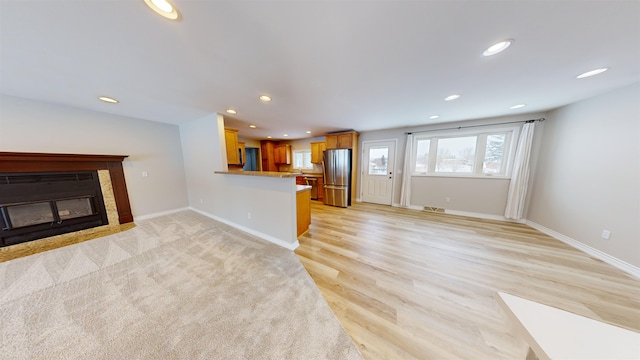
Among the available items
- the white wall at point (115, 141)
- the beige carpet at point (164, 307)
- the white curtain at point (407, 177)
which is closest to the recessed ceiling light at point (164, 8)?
the beige carpet at point (164, 307)

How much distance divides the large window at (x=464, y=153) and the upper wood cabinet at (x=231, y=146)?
421cm

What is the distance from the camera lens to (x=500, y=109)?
285 cm

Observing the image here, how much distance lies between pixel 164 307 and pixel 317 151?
4.26 m

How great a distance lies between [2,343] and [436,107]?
16.4ft

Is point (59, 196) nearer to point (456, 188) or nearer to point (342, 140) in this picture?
point (342, 140)

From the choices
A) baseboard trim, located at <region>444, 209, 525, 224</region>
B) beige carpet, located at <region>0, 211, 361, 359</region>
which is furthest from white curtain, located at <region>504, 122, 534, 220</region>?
beige carpet, located at <region>0, 211, 361, 359</region>

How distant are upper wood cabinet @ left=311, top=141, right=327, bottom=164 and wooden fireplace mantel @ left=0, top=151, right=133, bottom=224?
4.00m

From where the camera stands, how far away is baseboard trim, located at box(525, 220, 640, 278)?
6.42 feet

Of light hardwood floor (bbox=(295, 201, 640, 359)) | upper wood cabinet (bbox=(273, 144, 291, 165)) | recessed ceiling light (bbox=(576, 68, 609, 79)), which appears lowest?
light hardwood floor (bbox=(295, 201, 640, 359))

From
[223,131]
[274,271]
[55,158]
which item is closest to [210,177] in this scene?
[223,131]

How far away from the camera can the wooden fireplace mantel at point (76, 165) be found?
235 cm

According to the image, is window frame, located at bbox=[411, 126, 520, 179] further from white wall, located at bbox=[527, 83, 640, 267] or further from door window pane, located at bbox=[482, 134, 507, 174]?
white wall, located at bbox=[527, 83, 640, 267]

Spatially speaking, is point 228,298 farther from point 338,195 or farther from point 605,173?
point 605,173

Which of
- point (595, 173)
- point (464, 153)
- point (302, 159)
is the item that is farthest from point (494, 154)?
point (302, 159)
